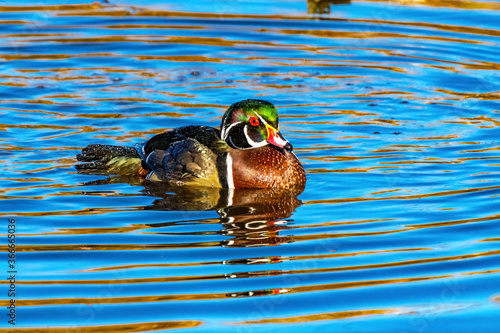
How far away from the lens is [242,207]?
963cm

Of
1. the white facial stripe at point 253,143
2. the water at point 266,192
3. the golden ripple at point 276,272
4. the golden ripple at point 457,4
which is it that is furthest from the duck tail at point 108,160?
the golden ripple at point 457,4

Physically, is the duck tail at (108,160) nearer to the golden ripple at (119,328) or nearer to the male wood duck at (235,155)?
the male wood duck at (235,155)

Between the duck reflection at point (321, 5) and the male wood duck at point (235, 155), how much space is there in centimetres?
838

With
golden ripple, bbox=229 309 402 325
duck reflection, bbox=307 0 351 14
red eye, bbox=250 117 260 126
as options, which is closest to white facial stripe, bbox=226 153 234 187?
red eye, bbox=250 117 260 126

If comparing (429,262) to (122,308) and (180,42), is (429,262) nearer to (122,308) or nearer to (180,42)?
(122,308)

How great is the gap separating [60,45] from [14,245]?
9043 mm

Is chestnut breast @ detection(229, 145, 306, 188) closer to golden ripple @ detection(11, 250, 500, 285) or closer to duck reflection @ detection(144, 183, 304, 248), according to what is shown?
duck reflection @ detection(144, 183, 304, 248)

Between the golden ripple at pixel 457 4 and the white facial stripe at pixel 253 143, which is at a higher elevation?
the golden ripple at pixel 457 4

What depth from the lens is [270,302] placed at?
7.00 m

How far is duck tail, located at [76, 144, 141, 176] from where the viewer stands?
10923 millimetres

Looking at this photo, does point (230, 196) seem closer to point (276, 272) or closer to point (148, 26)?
point (276, 272)

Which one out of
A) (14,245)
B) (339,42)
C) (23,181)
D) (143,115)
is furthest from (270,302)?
(339,42)

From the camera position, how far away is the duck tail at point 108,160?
10.9 m

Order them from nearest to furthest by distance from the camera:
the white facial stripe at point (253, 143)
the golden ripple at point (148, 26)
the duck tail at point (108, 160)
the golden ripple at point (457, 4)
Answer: the white facial stripe at point (253, 143) < the duck tail at point (108, 160) < the golden ripple at point (148, 26) < the golden ripple at point (457, 4)
